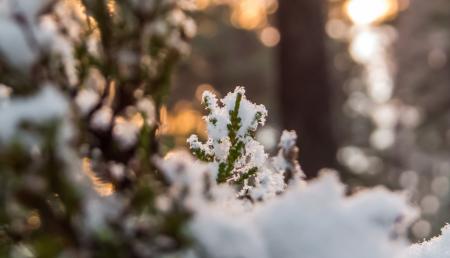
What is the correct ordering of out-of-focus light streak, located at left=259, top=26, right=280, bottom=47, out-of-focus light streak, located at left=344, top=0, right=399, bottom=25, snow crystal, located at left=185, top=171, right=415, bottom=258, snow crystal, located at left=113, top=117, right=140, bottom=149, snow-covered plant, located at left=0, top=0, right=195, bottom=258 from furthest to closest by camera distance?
out-of-focus light streak, located at left=259, top=26, right=280, bottom=47
out-of-focus light streak, located at left=344, top=0, right=399, bottom=25
snow crystal, located at left=113, top=117, right=140, bottom=149
snow crystal, located at left=185, top=171, right=415, bottom=258
snow-covered plant, located at left=0, top=0, right=195, bottom=258

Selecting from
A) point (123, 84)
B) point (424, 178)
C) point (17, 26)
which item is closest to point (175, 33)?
point (123, 84)

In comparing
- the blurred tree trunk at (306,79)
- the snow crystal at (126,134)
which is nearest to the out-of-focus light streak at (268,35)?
the blurred tree trunk at (306,79)

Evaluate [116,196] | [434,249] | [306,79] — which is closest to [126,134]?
[116,196]

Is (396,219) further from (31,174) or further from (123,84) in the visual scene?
(123,84)

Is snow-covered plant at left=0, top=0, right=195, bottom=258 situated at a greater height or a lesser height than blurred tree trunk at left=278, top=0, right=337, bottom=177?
lesser

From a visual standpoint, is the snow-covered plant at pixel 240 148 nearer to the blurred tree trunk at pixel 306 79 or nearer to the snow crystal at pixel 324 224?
the snow crystal at pixel 324 224

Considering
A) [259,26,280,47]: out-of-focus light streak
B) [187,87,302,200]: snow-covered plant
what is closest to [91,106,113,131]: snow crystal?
[187,87,302,200]: snow-covered plant

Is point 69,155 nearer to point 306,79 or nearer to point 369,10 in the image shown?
point 306,79

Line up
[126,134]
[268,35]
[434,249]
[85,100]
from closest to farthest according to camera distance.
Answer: [126,134] → [85,100] → [434,249] → [268,35]

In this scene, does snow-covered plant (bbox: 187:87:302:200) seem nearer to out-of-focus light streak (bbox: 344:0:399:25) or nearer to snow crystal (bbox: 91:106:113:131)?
snow crystal (bbox: 91:106:113:131)
